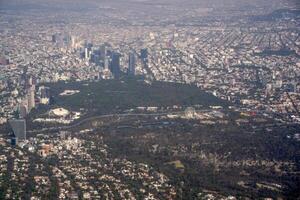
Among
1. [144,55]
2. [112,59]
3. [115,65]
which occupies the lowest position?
[144,55]

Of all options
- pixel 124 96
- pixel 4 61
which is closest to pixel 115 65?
pixel 4 61

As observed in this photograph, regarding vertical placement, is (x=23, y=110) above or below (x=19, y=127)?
below

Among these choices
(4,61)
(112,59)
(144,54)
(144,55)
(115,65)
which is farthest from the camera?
(144,54)

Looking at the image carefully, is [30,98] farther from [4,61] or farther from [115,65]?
[4,61]

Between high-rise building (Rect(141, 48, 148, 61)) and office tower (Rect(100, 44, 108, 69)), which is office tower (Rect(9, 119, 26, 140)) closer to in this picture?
office tower (Rect(100, 44, 108, 69))

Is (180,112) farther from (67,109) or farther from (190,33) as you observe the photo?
(190,33)

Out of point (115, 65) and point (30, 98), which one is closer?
point (30, 98)

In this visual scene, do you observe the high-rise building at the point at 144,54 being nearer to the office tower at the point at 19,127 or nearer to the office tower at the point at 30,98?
the office tower at the point at 30,98

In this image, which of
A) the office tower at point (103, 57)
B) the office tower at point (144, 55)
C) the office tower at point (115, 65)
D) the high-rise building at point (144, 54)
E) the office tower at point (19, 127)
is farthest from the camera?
the high-rise building at point (144, 54)

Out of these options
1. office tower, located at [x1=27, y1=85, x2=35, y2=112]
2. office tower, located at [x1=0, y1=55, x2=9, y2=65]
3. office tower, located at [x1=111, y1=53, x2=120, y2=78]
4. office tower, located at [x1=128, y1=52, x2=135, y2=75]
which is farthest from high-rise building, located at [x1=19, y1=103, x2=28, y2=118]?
office tower, located at [x1=0, y1=55, x2=9, y2=65]

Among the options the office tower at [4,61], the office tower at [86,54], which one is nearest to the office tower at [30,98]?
the office tower at [4,61]
